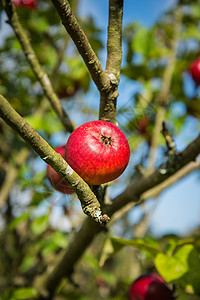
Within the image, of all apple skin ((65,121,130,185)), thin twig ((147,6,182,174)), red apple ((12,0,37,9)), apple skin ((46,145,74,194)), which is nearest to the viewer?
apple skin ((65,121,130,185))

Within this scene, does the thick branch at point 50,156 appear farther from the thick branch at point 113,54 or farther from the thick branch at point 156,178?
the thick branch at point 156,178

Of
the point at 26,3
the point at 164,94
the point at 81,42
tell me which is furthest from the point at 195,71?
the point at 81,42

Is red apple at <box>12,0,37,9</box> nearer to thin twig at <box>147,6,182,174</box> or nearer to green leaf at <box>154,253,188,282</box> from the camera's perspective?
thin twig at <box>147,6,182,174</box>

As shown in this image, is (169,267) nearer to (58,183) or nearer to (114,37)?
(58,183)

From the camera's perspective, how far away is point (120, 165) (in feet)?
2.29

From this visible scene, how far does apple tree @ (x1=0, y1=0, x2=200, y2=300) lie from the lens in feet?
2.28

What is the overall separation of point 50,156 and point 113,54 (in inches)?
13.4

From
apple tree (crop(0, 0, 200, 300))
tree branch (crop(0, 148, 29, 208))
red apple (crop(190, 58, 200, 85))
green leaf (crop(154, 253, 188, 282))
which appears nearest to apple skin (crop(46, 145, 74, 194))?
apple tree (crop(0, 0, 200, 300))

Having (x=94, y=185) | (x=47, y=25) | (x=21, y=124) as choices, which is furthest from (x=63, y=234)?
(x=47, y=25)

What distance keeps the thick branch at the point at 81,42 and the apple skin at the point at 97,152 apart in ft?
0.36

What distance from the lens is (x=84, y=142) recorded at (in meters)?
0.69

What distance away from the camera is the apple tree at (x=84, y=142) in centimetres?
69

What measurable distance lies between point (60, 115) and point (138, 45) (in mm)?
1280

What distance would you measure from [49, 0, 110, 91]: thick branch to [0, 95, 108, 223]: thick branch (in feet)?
0.73
